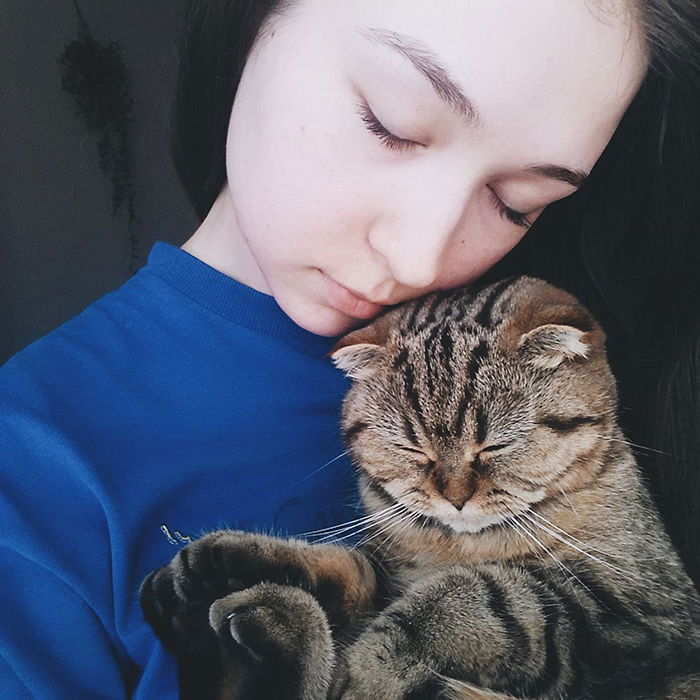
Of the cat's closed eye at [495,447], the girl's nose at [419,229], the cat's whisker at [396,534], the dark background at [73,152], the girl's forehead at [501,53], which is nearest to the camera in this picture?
the girl's forehead at [501,53]

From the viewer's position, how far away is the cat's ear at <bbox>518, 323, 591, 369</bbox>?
0.90 metres

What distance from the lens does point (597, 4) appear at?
745 mm

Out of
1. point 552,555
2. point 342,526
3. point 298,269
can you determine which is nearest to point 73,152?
point 298,269

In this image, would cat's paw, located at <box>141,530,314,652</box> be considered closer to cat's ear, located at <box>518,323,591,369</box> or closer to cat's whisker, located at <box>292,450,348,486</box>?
cat's whisker, located at <box>292,450,348,486</box>

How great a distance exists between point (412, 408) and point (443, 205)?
12.6 inches

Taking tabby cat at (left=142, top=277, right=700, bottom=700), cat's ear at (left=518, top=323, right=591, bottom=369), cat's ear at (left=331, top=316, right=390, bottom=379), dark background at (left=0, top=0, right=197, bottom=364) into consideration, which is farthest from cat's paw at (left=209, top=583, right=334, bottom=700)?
dark background at (left=0, top=0, right=197, bottom=364)

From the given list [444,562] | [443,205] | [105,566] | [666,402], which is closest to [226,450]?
[105,566]

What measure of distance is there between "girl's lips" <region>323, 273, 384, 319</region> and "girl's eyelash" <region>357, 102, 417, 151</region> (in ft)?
0.71

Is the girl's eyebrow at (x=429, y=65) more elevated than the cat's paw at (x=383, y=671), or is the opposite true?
the girl's eyebrow at (x=429, y=65)

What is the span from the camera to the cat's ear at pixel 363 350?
1.01 m

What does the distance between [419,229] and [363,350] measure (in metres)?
0.25

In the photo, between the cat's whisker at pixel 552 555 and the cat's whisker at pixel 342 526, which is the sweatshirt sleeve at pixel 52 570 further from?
the cat's whisker at pixel 552 555

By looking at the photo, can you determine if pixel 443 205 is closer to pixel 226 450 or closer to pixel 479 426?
pixel 479 426

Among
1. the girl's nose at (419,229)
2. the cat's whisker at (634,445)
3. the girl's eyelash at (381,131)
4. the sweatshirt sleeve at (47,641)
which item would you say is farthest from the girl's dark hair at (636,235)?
the sweatshirt sleeve at (47,641)
